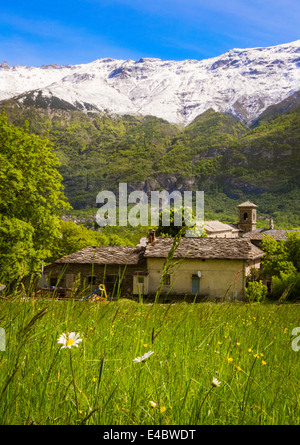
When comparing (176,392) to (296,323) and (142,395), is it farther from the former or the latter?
(296,323)

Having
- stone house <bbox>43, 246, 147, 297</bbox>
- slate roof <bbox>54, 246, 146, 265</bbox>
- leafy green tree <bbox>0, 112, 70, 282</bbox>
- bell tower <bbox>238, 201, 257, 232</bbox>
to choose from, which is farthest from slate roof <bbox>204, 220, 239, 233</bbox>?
leafy green tree <bbox>0, 112, 70, 282</bbox>

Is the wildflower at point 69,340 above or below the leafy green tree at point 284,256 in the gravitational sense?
above

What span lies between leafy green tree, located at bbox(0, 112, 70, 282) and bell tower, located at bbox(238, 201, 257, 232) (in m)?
66.9

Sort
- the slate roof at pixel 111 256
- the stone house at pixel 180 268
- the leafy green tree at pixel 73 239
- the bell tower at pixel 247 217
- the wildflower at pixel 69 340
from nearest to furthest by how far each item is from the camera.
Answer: the wildflower at pixel 69 340 < the stone house at pixel 180 268 < the slate roof at pixel 111 256 < the leafy green tree at pixel 73 239 < the bell tower at pixel 247 217

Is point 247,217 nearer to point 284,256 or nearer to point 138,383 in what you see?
point 284,256

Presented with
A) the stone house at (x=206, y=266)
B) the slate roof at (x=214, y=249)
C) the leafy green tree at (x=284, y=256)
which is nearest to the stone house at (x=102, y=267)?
the stone house at (x=206, y=266)

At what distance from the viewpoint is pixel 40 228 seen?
21.2 metres

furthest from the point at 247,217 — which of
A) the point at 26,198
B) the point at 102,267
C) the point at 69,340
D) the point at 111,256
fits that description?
the point at 69,340

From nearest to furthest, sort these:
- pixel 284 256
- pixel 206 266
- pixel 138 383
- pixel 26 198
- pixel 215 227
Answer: pixel 138 383
pixel 26 198
pixel 206 266
pixel 284 256
pixel 215 227

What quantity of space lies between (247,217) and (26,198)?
231ft

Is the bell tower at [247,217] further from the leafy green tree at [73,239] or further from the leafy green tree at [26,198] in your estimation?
the leafy green tree at [26,198]

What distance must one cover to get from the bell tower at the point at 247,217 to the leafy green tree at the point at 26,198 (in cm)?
6692

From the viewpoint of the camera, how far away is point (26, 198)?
20516 mm

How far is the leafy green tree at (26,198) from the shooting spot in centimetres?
1898
